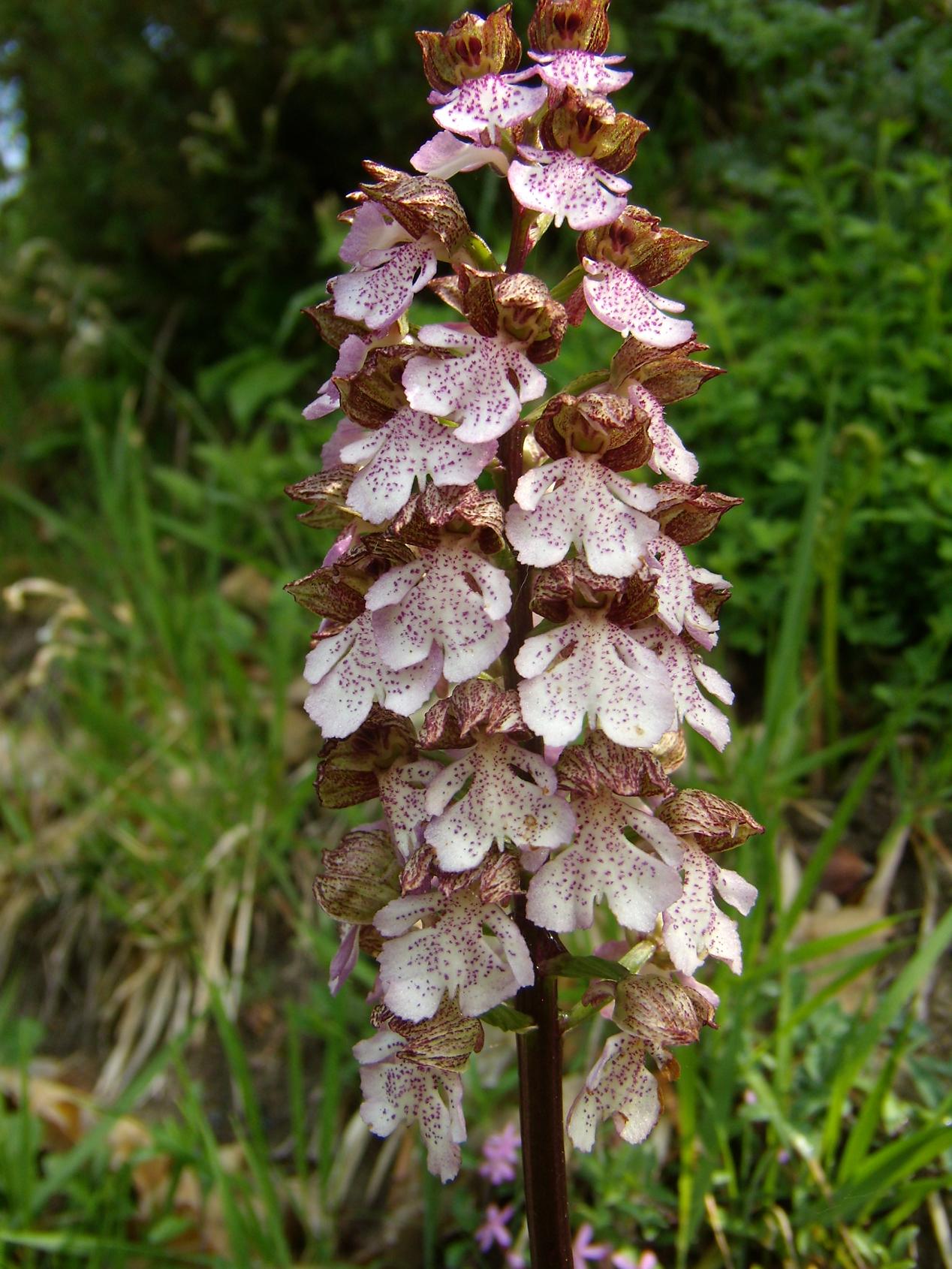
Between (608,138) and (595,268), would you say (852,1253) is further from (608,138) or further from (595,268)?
(608,138)


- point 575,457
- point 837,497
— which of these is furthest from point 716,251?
point 575,457

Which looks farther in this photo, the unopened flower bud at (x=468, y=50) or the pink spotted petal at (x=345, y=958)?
the pink spotted petal at (x=345, y=958)

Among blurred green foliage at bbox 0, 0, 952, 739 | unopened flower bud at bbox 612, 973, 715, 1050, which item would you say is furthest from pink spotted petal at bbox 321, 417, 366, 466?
blurred green foliage at bbox 0, 0, 952, 739

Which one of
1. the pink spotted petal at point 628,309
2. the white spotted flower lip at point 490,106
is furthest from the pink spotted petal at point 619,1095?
the white spotted flower lip at point 490,106

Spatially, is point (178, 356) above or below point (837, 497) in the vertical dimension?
below

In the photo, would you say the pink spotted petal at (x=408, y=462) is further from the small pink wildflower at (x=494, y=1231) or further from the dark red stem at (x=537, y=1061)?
the small pink wildflower at (x=494, y=1231)

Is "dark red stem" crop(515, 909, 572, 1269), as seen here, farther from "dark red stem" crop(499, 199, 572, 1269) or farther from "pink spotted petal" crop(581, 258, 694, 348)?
"pink spotted petal" crop(581, 258, 694, 348)
